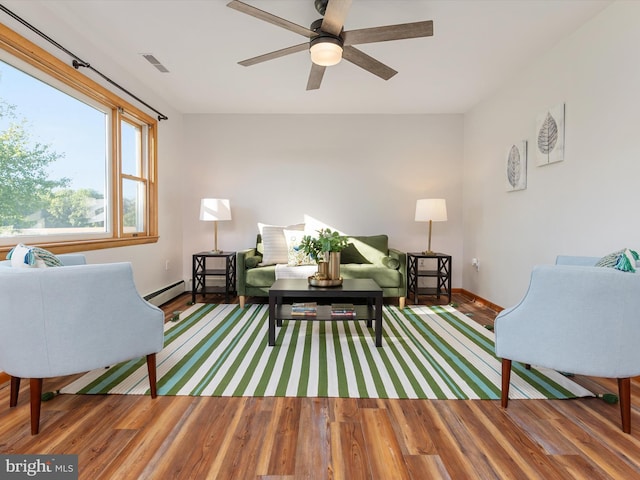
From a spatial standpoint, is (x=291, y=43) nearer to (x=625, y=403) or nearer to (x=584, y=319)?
(x=584, y=319)

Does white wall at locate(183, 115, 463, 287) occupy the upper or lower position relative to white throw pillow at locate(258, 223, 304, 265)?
upper

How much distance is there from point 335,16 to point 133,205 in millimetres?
3045

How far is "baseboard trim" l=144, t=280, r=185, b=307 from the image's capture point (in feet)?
12.6

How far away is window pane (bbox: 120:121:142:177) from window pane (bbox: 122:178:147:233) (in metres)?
0.13

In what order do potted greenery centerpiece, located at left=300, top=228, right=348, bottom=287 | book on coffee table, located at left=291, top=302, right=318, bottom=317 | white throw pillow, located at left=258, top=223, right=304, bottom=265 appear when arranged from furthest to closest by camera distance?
white throw pillow, located at left=258, top=223, right=304, bottom=265, potted greenery centerpiece, located at left=300, top=228, right=348, bottom=287, book on coffee table, located at left=291, top=302, right=318, bottom=317

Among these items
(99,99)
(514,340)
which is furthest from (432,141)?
(99,99)

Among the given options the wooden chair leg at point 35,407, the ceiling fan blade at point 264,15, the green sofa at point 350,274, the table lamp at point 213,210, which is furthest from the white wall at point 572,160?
the wooden chair leg at point 35,407

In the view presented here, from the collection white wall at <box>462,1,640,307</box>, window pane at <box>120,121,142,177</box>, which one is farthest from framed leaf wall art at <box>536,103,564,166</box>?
window pane at <box>120,121,142,177</box>

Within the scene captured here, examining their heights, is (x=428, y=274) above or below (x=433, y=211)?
below

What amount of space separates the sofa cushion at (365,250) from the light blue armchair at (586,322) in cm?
263

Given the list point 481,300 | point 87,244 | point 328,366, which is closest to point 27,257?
point 87,244

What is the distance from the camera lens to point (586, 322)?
1.59 meters

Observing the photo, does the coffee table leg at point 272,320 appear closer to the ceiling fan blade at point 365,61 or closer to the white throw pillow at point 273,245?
the white throw pillow at point 273,245

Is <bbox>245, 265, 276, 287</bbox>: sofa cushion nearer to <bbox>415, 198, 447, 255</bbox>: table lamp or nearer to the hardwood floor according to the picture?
<bbox>415, 198, 447, 255</bbox>: table lamp
